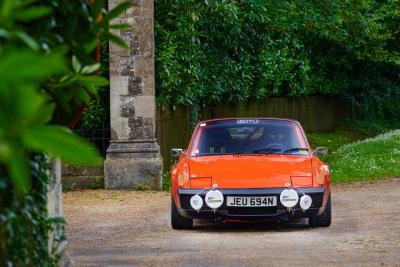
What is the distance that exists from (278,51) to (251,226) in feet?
53.9

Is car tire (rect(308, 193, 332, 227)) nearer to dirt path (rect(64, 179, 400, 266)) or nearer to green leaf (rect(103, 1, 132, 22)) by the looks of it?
dirt path (rect(64, 179, 400, 266))

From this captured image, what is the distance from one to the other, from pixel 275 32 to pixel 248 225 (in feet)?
50.7

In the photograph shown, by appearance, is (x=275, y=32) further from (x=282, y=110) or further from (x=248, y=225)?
(x=248, y=225)

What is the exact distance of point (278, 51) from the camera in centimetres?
2742

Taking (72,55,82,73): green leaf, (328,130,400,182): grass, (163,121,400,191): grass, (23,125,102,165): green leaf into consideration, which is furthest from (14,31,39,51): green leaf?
(328,130,400,182): grass

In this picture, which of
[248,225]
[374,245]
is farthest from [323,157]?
[374,245]

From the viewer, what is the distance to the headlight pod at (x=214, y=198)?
34.3 ft

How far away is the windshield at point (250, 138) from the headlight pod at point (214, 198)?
1.17 meters

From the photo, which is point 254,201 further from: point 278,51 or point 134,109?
point 278,51

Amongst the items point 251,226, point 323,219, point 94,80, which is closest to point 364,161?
point 251,226

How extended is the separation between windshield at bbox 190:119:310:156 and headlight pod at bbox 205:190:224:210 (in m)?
1.17

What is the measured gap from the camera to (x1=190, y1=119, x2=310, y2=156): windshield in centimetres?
1170

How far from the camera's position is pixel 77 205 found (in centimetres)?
1416

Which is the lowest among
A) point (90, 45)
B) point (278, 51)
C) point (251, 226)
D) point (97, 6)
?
point (251, 226)
